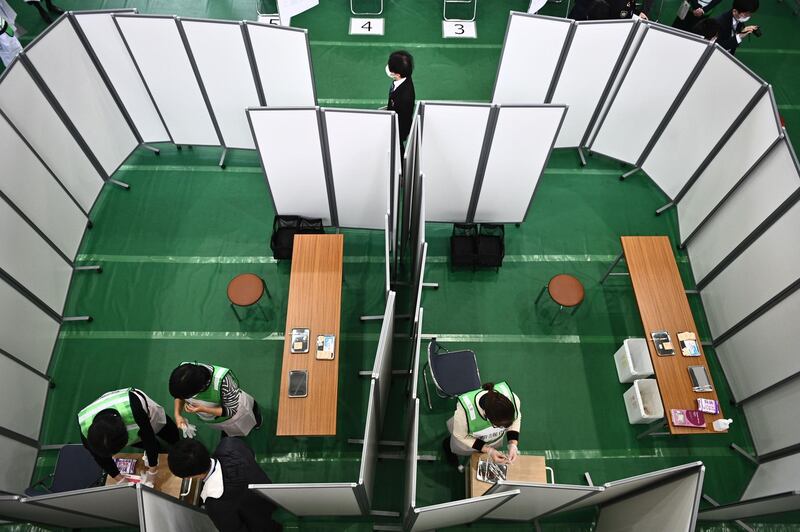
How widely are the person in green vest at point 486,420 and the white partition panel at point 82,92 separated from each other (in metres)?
5.04

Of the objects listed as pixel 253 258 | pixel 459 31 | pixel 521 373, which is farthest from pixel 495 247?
pixel 459 31

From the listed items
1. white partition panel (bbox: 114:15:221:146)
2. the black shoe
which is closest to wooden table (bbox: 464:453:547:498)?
the black shoe

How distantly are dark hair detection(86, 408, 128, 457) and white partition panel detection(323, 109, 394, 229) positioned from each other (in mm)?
2686

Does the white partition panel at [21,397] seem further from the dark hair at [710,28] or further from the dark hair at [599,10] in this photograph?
the dark hair at [710,28]

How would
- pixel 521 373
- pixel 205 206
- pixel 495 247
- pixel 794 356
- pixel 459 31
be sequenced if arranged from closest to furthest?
pixel 794 356 < pixel 521 373 < pixel 495 247 < pixel 205 206 < pixel 459 31

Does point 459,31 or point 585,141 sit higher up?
point 459,31

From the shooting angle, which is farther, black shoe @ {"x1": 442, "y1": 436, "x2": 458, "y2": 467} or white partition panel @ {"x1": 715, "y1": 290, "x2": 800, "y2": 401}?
black shoe @ {"x1": 442, "y1": 436, "x2": 458, "y2": 467}

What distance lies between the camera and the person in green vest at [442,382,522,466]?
339cm

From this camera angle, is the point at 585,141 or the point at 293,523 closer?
the point at 293,523

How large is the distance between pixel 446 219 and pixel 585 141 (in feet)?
7.41

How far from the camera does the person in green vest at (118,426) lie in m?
3.20

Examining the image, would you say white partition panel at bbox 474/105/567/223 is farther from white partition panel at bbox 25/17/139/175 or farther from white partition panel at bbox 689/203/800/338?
white partition panel at bbox 25/17/139/175

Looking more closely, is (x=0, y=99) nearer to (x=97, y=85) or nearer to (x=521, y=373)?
(x=97, y=85)

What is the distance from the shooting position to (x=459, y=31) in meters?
8.03
